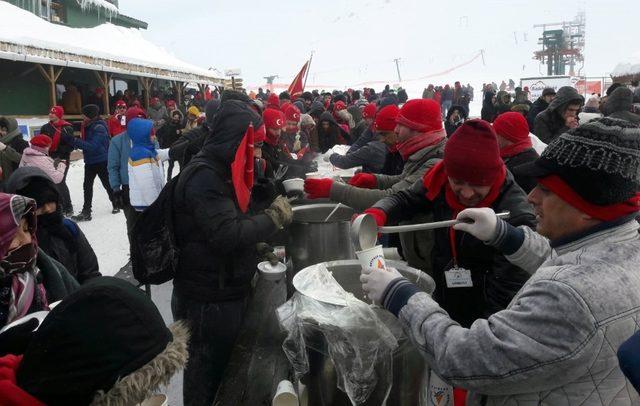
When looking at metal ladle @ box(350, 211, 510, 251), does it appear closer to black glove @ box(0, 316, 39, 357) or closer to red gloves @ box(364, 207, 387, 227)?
red gloves @ box(364, 207, 387, 227)

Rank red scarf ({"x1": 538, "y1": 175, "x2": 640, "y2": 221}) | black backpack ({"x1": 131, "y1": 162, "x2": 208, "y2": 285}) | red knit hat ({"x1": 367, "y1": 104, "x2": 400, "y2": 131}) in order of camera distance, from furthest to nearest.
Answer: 1. red knit hat ({"x1": 367, "y1": 104, "x2": 400, "y2": 131})
2. black backpack ({"x1": 131, "y1": 162, "x2": 208, "y2": 285})
3. red scarf ({"x1": 538, "y1": 175, "x2": 640, "y2": 221})

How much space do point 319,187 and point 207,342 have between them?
3.97ft

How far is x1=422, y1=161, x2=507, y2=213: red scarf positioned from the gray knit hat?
34.5 inches

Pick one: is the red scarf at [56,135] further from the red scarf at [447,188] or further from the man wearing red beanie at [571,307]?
the man wearing red beanie at [571,307]

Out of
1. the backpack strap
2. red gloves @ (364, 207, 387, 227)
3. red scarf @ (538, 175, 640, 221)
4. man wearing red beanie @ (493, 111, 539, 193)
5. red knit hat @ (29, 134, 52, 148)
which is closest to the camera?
red scarf @ (538, 175, 640, 221)

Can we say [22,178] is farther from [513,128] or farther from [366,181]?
[513,128]

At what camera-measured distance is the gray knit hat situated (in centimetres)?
128

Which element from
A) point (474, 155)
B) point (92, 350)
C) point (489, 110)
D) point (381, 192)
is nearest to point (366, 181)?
point (381, 192)

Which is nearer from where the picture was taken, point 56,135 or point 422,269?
point 422,269

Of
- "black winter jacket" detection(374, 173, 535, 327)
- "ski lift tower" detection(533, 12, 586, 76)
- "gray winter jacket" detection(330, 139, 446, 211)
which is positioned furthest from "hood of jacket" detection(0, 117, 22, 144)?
"ski lift tower" detection(533, 12, 586, 76)

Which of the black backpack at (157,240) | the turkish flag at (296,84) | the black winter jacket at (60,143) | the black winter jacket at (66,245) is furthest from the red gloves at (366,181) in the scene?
the turkish flag at (296,84)

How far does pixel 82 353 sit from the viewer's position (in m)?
1.24

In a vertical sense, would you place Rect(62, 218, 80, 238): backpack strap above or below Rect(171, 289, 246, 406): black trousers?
above

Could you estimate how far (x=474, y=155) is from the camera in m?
2.11
